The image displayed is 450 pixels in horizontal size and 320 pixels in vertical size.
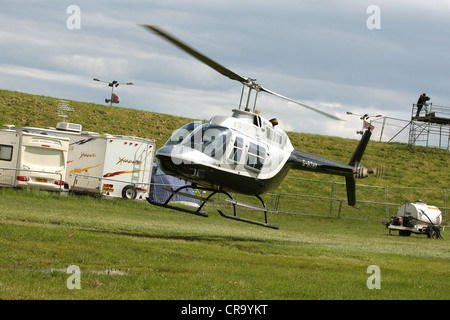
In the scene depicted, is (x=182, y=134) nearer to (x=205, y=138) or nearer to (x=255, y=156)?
(x=205, y=138)

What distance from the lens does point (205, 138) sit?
15562mm

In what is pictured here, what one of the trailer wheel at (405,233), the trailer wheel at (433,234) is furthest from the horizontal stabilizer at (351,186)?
the trailer wheel at (405,233)

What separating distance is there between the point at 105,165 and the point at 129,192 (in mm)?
1632

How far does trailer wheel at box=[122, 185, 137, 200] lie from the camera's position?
92.8ft

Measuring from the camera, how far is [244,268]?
453 inches

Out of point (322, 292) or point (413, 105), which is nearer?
point (322, 292)

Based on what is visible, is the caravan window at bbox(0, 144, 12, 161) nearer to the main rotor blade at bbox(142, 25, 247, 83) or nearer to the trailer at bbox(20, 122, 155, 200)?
the trailer at bbox(20, 122, 155, 200)

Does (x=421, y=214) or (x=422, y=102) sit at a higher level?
(x=422, y=102)

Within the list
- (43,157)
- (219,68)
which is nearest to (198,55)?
(219,68)

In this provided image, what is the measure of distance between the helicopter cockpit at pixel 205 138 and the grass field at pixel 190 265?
2.30 meters
